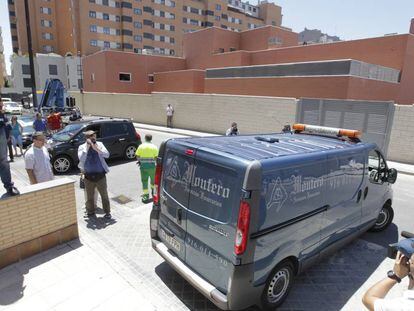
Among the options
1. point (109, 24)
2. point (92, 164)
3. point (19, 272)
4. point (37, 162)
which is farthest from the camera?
point (109, 24)

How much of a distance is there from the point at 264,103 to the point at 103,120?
927cm

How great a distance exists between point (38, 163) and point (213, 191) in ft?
13.4

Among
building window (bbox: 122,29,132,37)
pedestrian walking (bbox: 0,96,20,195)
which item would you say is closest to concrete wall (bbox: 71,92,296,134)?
pedestrian walking (bbox: 0,96,20,195)

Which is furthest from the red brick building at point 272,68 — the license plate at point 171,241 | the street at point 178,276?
the license plate at point 171,241

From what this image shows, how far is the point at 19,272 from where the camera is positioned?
14.1 ft

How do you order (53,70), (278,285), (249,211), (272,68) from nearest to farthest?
(249,211) → (278,285) → (272,68) → (53,70)

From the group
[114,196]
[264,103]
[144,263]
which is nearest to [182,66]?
[264,103]

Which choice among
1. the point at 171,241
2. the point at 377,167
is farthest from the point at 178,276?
the point at 377,167

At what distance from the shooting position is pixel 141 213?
660 cm

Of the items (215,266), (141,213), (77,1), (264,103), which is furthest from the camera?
(77,1)

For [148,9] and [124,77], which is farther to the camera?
[148,9]

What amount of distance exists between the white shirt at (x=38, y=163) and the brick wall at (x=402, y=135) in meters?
12.9

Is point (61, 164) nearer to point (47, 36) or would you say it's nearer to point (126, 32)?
point (126, 32)

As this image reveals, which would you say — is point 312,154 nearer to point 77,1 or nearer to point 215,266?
point 215,266
